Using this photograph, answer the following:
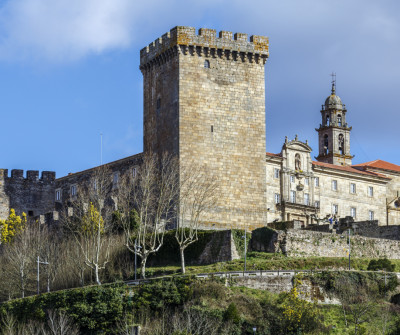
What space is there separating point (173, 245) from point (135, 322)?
9.44 meters

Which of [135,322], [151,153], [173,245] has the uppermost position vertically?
[151,153]

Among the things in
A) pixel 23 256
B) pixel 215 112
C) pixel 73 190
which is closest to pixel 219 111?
pixel 215 112

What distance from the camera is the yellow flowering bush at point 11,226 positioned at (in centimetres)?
7644

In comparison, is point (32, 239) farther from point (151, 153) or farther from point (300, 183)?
point (300, 183)

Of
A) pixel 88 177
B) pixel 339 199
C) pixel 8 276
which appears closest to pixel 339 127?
pixel 339 199

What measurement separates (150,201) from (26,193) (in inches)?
746

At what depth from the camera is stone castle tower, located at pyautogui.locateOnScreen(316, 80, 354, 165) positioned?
346 feet

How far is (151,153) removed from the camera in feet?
232

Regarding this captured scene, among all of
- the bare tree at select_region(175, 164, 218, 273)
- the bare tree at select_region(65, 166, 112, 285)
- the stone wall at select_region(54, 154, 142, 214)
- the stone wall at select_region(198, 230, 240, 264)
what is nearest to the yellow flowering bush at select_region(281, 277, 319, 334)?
the stone wall at select_region(198, 230, 240, 264)

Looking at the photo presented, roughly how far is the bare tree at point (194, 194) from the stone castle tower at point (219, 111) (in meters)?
0.61

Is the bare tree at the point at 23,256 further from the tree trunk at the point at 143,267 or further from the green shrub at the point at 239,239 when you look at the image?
the green shrub at the point at 239,239

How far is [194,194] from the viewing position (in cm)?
6712

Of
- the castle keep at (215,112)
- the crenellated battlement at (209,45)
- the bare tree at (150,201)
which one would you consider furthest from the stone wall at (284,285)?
the crenellated battlement at (209,45)

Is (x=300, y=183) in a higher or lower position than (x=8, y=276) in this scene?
higher
